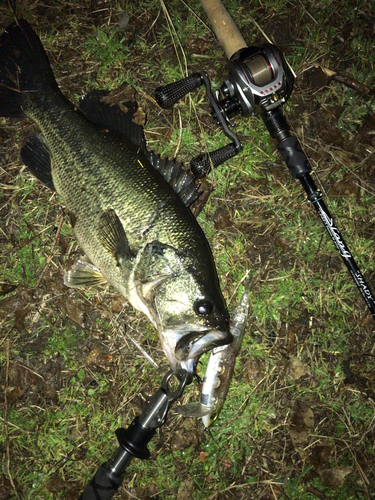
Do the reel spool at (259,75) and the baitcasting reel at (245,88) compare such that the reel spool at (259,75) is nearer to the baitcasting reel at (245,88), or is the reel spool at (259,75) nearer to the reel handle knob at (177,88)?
the baitcasting reel at (245,88)

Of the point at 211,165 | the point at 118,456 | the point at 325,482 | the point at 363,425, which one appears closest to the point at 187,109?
the point at 211,165

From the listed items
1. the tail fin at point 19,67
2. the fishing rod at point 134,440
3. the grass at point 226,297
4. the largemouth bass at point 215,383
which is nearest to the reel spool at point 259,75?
the grass at point 226,297

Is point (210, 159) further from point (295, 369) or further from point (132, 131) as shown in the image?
point (295, 369)

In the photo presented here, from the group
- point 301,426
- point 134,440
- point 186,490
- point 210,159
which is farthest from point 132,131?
point 186,490

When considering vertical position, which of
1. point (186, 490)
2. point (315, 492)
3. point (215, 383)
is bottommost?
point (315, 492)

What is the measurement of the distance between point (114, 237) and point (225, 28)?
221 cm

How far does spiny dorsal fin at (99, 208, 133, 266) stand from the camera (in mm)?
2736

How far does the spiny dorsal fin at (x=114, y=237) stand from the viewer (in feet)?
8.98

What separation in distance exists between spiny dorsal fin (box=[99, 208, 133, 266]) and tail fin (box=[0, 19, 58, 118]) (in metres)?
1.44

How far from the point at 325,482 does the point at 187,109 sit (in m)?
3.98

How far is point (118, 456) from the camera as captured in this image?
8.83ft

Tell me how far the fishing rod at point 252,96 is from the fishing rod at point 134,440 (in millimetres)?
1872

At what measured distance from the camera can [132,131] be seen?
3051 mm

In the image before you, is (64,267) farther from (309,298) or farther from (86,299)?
(309,298)
